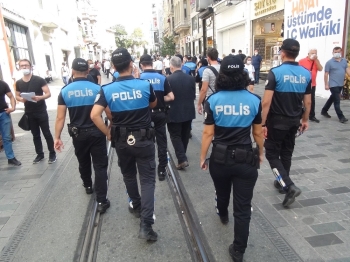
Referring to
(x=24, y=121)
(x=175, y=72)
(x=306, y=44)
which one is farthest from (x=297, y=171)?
(x=306, y=44)

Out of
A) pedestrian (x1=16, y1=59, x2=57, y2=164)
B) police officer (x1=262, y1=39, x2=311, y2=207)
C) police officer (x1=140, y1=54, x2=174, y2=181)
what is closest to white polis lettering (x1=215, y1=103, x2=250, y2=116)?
police officer (x1=262, y1=39, x2=311, y2=207)

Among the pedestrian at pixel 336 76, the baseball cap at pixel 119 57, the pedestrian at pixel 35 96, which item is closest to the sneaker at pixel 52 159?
the pedestrian at pixel 35 96

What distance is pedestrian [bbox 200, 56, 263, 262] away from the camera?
8.36 ft

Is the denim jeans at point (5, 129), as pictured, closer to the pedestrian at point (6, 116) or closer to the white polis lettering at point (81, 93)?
the pedestrian at point (6, 116)

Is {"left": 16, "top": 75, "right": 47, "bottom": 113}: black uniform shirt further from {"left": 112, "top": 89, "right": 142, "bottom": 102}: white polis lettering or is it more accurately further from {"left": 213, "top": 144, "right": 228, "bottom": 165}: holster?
{"left": 213, "top": 144, "right": 228, "bottom": 165}: holster

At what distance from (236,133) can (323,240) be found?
1.54 metres

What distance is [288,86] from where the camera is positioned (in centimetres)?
347

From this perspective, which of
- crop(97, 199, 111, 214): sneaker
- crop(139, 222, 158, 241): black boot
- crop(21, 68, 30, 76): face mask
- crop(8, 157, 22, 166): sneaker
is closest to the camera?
crop(139, 222, 158, 241): black boot

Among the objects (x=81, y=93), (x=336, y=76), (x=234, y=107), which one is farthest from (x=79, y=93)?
(x=336, y=76)

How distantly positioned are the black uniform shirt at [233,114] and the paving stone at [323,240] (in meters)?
1.31

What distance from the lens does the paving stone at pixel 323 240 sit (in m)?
2.95

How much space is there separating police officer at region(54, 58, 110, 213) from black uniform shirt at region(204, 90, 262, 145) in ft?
5.66

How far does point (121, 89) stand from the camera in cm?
299

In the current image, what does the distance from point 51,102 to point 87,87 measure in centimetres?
1227
